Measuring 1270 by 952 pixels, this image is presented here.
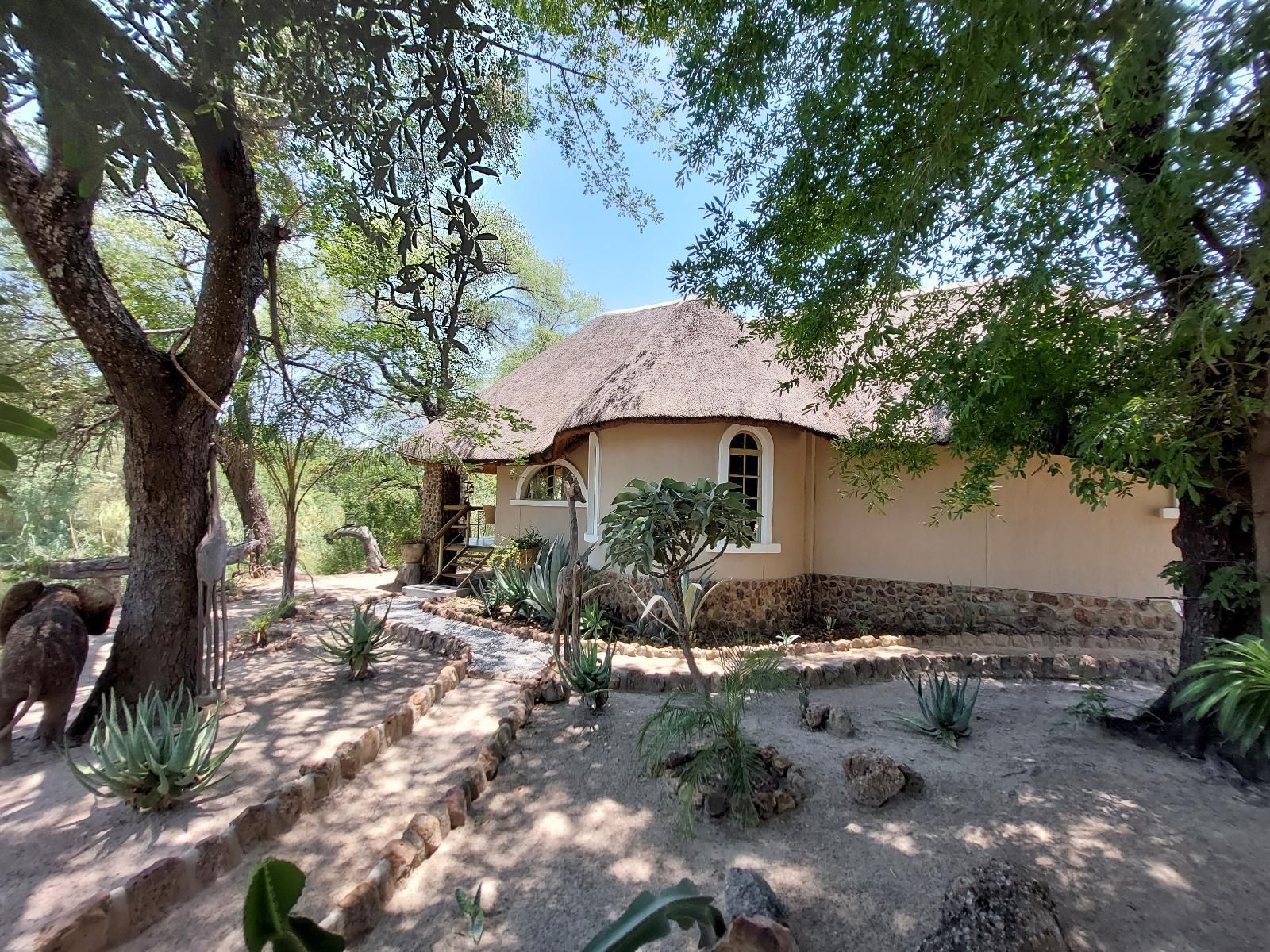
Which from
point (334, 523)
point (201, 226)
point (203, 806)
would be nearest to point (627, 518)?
point (203, 806)

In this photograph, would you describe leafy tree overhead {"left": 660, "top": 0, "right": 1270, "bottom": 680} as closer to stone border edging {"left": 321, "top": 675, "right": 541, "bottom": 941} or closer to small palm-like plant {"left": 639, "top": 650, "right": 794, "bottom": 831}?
small palm-like plant {"left": 639, "top": 650, "right": 794, "bottom": 831}

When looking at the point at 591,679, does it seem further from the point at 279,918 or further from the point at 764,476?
the point at 764,476

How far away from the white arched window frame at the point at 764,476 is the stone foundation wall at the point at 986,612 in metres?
1.44

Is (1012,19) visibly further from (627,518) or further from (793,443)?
(793,443)

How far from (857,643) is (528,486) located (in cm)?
687

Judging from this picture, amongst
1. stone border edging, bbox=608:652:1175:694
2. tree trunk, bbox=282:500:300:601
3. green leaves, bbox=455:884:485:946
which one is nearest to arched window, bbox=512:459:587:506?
tree trunk, bbox=282:500:300:601

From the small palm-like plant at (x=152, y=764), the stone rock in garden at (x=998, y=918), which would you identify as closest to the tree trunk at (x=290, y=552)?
the small palm-like plant at (x=152, y=764)

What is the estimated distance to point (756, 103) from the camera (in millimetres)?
3729

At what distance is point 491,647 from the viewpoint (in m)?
6.13

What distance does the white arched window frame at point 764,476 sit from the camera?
7230mm

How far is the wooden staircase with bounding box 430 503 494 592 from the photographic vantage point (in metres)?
10.7

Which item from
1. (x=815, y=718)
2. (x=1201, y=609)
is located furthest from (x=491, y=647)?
(x=1201, y=609)

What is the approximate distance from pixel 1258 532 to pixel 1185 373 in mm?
1311

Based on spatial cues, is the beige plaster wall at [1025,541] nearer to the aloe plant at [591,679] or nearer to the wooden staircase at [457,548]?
the aloe plant at [591,679]
